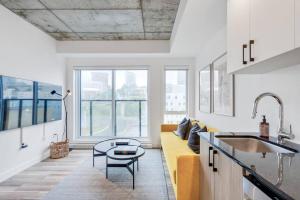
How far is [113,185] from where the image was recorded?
2.98 meters

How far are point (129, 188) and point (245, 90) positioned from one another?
1989 millimetres

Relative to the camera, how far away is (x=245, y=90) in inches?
98.3

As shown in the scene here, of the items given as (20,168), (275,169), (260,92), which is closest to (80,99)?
(20,168)

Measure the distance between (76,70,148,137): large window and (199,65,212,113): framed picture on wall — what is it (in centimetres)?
156

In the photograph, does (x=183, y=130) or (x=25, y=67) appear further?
(x=183, y=130)

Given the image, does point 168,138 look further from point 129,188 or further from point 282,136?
point 282,136

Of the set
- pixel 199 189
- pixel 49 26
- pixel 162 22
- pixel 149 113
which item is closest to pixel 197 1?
pixel 162 22

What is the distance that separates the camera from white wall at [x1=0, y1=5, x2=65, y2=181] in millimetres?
3219

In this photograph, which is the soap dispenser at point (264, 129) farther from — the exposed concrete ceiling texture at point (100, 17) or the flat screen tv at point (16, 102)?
the flat screen tv at point (16, 102)

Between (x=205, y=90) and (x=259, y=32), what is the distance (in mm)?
2852

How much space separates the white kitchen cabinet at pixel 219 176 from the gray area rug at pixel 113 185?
35.8 inches

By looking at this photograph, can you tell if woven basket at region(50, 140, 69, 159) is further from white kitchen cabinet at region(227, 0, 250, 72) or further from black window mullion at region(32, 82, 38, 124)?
white kitchen cabinet at region(227, 0, 250, 72)

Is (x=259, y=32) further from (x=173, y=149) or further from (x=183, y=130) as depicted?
(x=183, y=130)

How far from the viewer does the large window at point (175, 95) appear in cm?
544
